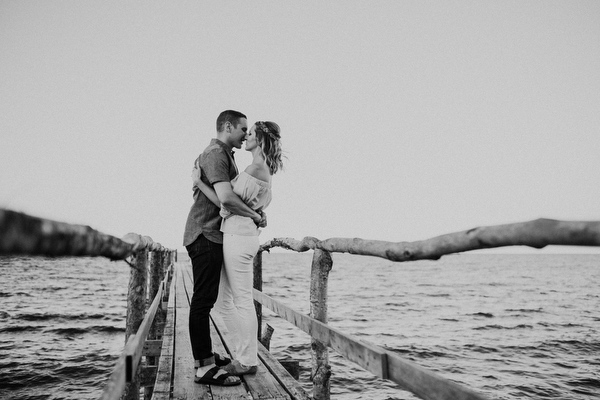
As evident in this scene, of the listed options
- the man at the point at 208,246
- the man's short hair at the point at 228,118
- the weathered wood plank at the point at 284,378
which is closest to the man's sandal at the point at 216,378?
the man at the point at 208,246

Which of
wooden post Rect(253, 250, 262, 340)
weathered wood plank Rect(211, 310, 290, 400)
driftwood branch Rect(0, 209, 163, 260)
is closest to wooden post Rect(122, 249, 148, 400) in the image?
weathered wood plank Rect(211, 310, 290, 400)

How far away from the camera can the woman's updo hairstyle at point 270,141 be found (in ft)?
10.2

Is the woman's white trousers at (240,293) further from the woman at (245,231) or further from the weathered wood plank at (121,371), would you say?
the weathered wood plank at (121,371)

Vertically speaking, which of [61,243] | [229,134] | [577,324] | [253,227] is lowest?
[577,324]

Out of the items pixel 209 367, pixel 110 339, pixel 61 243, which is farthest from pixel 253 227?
pixel 110 339

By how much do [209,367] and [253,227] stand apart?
43.6 inches

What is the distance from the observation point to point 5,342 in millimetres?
11344

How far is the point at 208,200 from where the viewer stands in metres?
3.17

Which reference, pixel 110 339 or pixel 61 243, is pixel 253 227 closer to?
pixel 61 243

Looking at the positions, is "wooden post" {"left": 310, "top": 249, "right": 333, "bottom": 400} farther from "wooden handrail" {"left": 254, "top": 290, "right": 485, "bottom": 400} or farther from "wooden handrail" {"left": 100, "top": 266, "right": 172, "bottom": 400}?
"wooden handrail" {"left": 100, "top": 266, "right": 172, "bottom": 400}

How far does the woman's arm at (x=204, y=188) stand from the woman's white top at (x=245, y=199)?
0.08 metres

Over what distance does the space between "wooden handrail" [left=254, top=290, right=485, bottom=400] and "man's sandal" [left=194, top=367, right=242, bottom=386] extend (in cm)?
85

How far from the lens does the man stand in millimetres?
3031

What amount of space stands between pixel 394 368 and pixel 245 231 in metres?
1.63
